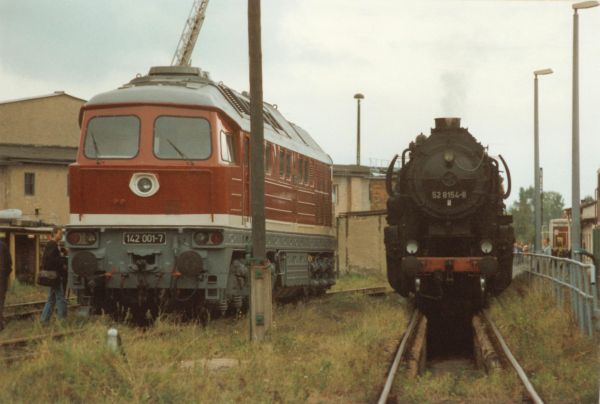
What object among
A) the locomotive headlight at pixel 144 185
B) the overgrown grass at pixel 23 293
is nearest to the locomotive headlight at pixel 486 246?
the locomotive headlight at pixel 144 185

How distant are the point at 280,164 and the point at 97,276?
5.02m

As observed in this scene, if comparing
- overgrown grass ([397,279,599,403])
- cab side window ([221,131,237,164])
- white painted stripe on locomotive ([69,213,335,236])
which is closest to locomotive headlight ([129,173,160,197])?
white painted stripe on locomotive ([69,213,335,236])

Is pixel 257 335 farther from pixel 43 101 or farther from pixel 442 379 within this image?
pixel 43 101

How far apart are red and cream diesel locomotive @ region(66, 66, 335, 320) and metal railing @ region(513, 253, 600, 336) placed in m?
4.92

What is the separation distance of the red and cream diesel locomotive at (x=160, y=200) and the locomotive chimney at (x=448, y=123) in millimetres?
4258

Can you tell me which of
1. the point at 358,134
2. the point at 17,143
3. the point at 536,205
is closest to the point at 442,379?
the point at 536,205

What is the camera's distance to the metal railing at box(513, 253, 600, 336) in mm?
12141

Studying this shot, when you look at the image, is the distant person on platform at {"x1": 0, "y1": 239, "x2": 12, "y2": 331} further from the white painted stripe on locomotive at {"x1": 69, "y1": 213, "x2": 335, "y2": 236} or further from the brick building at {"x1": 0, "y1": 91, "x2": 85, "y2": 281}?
the brick building at {"x1": 0, "y1": 91, "x2": 85, "y2": 281}

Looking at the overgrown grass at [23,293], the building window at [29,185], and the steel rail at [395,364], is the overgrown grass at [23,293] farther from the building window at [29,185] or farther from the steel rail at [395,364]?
the building window at [29,185]

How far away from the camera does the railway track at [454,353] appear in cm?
1020

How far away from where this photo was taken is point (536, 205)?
29.0 metres

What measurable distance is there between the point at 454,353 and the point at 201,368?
711 cm

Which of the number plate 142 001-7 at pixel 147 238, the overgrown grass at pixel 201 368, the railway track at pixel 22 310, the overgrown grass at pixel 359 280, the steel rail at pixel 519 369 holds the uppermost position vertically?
the number plate 142 001-7 at pixel 147 238

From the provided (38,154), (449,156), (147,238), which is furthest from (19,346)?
(38,154)
